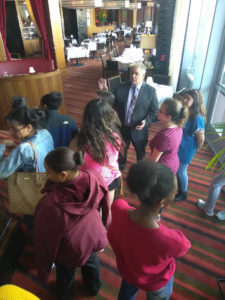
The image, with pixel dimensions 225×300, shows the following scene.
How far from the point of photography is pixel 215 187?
2.08 meters

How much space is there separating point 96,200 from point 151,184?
37 centimetres

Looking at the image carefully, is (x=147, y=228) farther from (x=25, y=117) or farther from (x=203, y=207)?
(x=203, y=207)

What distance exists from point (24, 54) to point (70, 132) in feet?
34.2

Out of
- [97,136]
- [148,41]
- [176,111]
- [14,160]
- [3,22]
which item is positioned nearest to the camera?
[14,160]

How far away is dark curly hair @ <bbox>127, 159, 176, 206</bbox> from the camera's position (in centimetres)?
90

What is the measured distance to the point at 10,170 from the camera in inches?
54.1

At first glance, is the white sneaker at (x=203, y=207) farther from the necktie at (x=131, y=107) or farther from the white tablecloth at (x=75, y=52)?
the white tablecloth at (x=75, y=52)

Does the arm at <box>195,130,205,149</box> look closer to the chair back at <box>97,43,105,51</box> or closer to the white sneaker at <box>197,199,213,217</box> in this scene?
the white sneaker at <box>197,199,213,217</box>

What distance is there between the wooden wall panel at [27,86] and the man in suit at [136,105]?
2.23 metres

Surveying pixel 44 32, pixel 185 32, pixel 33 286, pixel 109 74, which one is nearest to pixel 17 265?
pixel 33 286

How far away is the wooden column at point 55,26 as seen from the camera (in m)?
6.52

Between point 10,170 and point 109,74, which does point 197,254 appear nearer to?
point 10,170

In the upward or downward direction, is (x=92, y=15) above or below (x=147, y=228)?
above

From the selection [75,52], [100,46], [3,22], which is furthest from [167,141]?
[100,46]
